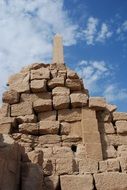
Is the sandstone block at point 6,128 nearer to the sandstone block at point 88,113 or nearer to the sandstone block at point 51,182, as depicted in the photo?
the sandstone block at point 88,113

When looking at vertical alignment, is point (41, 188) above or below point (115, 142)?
below

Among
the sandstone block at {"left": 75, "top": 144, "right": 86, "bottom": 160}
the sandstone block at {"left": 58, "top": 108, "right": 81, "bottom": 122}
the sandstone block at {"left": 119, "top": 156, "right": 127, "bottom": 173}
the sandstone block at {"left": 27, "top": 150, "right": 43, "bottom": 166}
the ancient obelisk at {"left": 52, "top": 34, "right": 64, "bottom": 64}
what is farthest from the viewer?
the ancient obelisk at {"left": 52, "top": 34, "right": 64, "bottom": 64}

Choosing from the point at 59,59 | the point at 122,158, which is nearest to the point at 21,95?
the point at 59,59

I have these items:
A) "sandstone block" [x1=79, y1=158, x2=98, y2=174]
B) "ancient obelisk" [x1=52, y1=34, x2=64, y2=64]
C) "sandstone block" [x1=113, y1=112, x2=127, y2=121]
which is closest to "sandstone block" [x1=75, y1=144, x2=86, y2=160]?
"sandstone block" [x1=79, y1=158, x2=98, y2=174]

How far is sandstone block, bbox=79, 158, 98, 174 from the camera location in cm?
844

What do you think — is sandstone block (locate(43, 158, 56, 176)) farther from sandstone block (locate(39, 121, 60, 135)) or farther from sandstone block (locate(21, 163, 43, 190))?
sandstone block (locate(39, 121, 60, 135))

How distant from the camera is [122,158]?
877cm

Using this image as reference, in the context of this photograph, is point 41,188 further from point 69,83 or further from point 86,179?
point 69,83

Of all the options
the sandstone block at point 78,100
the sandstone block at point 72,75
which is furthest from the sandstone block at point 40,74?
the sandstone block at point 78,100

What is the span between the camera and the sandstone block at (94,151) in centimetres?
904

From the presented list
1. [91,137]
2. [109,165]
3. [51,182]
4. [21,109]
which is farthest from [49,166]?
[21,109]

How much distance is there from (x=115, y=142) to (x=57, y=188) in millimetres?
2626

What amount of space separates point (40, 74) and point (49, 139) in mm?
2171

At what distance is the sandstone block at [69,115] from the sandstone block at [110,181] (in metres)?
2.40
